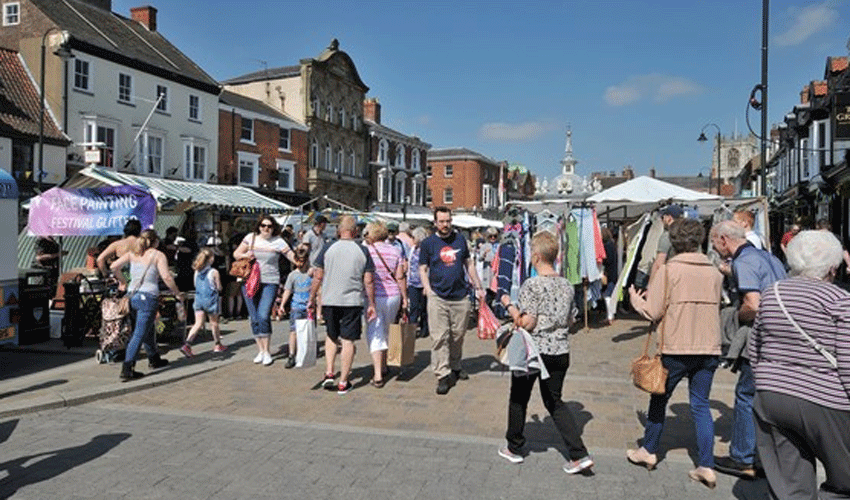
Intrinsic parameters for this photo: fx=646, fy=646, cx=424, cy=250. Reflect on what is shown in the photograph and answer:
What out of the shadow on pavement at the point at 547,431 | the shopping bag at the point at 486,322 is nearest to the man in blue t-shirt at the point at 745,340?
the shadow on pavement at the point at 547,431

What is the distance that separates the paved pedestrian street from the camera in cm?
425

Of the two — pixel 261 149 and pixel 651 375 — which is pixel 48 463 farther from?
pixel 261 149

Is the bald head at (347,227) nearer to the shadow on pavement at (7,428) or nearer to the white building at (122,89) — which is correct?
the shadow on pavement at (7,428)

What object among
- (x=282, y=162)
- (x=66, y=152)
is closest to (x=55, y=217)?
(x=66, y=152)

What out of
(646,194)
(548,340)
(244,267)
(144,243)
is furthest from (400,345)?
(646,194)

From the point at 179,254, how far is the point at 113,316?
12.7 ft

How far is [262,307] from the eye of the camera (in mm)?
8172

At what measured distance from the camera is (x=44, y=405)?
6051 mm

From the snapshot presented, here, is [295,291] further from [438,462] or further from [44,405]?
[438,462]

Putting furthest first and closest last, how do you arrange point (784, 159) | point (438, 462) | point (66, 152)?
point (784, 159), point (66, 152), point (438, 462)

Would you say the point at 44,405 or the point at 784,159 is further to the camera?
the point at 784,159

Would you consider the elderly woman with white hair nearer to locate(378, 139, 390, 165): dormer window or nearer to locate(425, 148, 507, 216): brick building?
locate(378, 139, 390, 165): dormer window

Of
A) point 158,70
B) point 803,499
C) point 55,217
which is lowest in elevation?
point 803,499

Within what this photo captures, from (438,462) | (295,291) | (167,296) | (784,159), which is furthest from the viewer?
(784,159)
